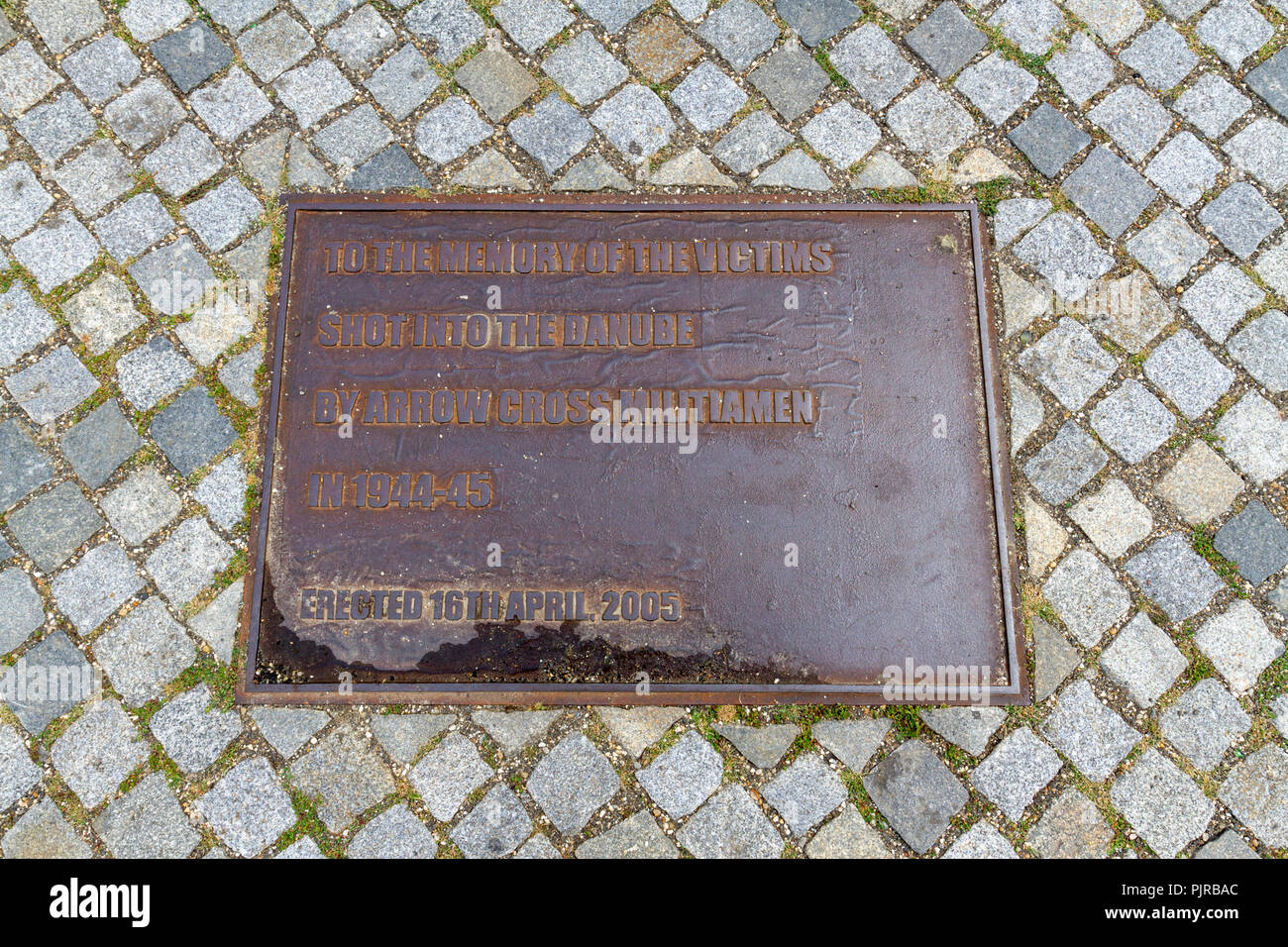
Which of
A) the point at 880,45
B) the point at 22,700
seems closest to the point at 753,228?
the point at 880,45

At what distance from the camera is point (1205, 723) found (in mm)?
2775

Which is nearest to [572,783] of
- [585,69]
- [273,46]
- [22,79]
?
[585,69]

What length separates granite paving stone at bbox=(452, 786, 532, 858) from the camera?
2.66 m

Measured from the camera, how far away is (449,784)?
270 centimetres

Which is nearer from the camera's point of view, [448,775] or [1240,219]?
[448,775]

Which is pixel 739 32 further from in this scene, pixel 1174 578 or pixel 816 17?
pixel 1174 578

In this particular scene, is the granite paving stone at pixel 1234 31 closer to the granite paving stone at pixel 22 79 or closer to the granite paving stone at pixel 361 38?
Result: the granite paving stone at pixel 361 38

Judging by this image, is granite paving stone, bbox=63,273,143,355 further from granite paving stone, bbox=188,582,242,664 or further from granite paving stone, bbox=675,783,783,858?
granite paving stone, bbox=675,783,783,858

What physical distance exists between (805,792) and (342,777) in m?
1.52

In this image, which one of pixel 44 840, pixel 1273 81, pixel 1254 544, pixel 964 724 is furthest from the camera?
pixel 1273 81

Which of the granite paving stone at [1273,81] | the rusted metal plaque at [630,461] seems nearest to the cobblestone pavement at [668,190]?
the granite paving stone at [1273,81]

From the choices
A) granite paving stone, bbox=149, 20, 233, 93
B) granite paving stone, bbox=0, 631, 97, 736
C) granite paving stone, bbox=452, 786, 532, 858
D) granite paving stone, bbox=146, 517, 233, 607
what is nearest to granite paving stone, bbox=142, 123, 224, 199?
granite paving stone, bbox=149, 20, 233, 93

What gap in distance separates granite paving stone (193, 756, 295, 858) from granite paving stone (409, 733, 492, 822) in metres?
0.44

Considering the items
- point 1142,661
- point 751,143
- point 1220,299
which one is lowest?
point 1142,661
